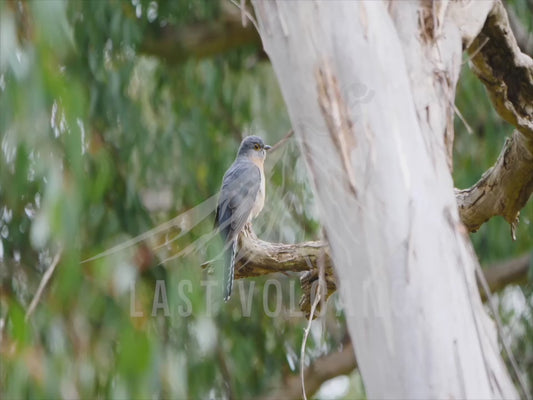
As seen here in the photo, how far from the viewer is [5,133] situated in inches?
92.7

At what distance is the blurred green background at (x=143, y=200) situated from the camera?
219 cm

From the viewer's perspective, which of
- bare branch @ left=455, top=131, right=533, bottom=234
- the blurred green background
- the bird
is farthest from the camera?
the bird

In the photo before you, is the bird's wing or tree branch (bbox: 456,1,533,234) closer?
tree branch (bbox: 456,1,533,234)

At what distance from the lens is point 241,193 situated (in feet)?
14.2

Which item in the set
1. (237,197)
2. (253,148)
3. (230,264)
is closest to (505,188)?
(230,264)

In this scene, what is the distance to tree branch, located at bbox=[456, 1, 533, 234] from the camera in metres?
3.02

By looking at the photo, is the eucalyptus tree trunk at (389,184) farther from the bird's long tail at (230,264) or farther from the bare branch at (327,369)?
the bare branch at (327,369)

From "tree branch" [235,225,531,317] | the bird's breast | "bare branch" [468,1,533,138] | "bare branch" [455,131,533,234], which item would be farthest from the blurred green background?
"bare branch" [468,1,533,138]

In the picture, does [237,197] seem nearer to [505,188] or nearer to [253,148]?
[253,148]

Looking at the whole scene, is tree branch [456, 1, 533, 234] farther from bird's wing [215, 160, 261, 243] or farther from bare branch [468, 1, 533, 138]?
bird's wing [215, 160, 261, 243]

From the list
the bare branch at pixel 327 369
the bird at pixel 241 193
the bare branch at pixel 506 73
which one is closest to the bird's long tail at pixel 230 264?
the bird at pixel 241 193

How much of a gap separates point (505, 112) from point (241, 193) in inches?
56.5

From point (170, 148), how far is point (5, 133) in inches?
103

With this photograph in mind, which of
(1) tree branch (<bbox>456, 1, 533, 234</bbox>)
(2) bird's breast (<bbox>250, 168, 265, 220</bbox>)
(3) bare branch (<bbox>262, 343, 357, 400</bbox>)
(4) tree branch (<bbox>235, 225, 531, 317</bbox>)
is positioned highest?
(2) bird's breast (<bbox>250, 168, 265, 220</bbox>)
